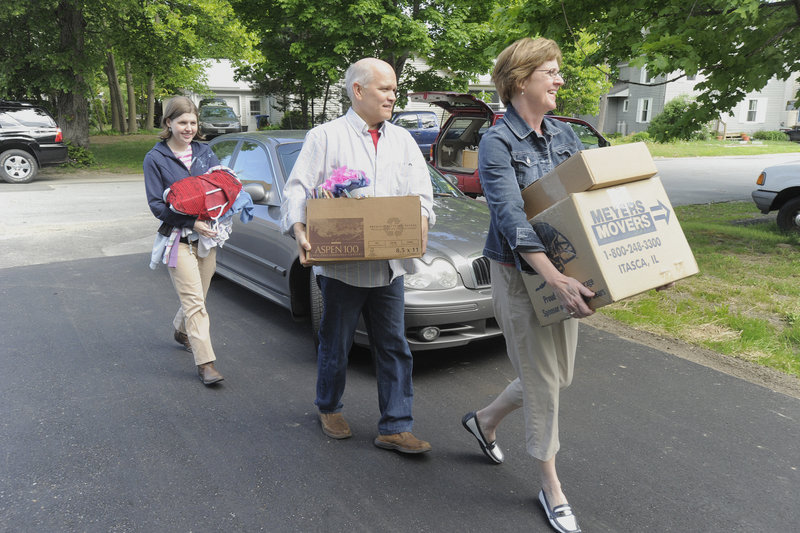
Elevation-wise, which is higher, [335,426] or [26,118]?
[26,118]

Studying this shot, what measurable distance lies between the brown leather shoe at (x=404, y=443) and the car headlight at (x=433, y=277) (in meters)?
1.09

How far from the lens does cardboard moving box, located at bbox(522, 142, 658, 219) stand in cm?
228

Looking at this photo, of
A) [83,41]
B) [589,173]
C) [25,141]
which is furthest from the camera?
[83,41]

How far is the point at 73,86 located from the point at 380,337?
1722 centimetres

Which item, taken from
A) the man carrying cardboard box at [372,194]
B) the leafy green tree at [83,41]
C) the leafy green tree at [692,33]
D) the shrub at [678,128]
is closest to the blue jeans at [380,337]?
the man carrying cardboard box at [372,194]

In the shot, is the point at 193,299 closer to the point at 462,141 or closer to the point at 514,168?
the point at 514,168

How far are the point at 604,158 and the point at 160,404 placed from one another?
116 inches

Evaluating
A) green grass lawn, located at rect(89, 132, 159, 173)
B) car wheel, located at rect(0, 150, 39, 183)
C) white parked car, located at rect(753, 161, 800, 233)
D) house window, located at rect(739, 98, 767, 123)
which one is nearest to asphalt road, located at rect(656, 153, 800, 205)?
white parked car, located at rect(753, 161, 800, 233)

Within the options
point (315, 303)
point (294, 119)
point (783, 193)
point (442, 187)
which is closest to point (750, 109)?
point (294, 119)

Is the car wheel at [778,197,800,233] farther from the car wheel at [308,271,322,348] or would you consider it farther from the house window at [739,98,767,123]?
the house window at [739,98,767,123]

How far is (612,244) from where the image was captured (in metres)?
2.29

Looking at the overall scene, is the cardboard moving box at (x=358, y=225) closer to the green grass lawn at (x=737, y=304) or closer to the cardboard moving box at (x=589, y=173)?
the cardboard moving box at (x=589, y=173)

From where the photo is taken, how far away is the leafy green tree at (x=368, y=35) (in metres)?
16.8

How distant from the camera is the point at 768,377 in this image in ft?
14.0
